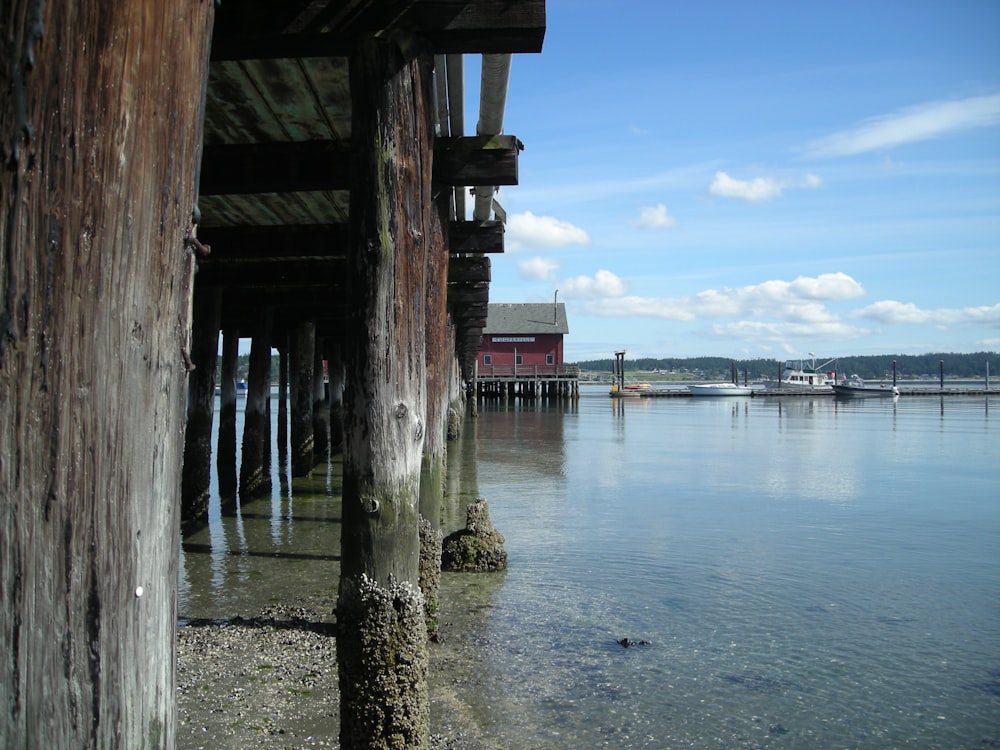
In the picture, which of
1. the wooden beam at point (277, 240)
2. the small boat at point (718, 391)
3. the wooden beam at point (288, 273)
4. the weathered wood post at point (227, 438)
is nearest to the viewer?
the wooden beam at point (277, 240)

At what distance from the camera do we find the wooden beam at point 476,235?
11203 mm

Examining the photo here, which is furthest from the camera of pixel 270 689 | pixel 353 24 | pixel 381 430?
pixel 270 689

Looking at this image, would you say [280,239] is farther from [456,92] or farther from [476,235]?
[456,92]

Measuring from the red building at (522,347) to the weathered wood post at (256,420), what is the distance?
4769 centimetres

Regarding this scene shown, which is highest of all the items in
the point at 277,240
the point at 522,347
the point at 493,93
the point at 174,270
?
the point at 522,347

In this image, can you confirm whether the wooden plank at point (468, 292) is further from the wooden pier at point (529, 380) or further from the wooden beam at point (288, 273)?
the wooden pier at point (529, 380)

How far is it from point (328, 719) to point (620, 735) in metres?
1.66

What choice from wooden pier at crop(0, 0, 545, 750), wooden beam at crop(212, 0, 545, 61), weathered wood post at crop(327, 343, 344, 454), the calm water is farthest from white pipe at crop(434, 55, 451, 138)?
weathered wood post at crop(327, 343, 344, 454)

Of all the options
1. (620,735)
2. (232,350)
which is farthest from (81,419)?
(232,350)

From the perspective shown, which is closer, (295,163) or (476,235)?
(295,163)

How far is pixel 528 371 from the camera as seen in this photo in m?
64.0

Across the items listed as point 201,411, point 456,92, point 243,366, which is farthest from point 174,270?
point 243,366

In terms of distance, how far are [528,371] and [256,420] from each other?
49.9 metres

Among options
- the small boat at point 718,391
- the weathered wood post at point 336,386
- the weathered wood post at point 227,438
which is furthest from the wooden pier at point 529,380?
the weathered wood post at point 227,438
